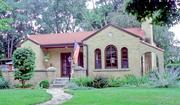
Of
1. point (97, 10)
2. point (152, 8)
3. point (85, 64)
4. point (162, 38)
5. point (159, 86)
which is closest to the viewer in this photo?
point (152, 8)

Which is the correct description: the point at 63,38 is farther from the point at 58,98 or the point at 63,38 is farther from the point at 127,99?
the point at 127,99

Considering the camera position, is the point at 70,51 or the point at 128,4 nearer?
the point at 128,4

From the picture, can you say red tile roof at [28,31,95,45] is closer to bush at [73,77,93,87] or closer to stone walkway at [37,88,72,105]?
bush at [73,77,93,87]

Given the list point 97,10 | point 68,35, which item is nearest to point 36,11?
point 97,10

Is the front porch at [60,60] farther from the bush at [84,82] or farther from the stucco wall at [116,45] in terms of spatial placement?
the bush at [84,82]

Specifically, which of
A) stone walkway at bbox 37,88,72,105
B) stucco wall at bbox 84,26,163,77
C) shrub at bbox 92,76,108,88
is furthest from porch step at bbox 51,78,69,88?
stone walkway at bbox 37,88,72,105

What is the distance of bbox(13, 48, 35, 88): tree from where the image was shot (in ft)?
86.3

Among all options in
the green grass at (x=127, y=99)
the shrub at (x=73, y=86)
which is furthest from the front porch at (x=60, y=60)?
the green grass at (x=127, y=99)

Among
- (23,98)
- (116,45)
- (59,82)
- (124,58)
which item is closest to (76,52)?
(59,82)

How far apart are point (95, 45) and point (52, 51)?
501cm

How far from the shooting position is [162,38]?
41438 mm

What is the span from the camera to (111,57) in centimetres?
2908

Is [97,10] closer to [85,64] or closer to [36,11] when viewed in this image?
[36,11]

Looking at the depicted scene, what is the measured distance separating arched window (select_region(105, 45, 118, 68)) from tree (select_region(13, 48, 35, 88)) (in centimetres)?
655
